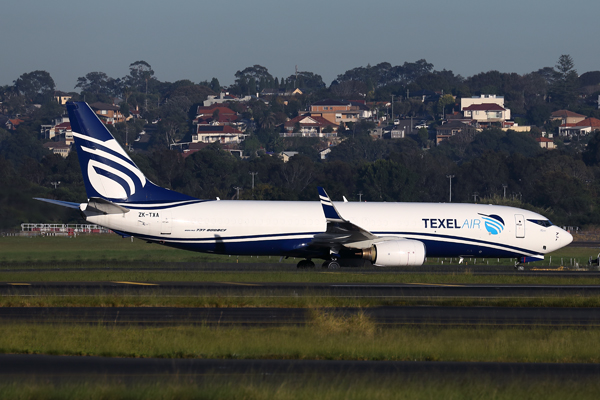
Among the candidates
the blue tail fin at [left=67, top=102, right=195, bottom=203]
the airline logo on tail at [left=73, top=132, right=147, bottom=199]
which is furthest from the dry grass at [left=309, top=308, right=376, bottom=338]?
the airline logo on tail at [left=73, top=132, right=147, bottom=199]

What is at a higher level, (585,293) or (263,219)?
(263,219)

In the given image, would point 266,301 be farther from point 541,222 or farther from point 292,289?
point 541,222

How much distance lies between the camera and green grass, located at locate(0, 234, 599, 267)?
146 feet

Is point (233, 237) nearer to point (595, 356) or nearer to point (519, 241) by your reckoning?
Answer: point (519, 241)

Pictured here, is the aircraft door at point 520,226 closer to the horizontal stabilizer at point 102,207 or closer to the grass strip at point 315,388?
the horizontal stabilizer at point 102,207

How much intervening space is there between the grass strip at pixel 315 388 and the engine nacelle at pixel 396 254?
2205 centimetres

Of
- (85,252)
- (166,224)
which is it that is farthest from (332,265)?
(85,252)

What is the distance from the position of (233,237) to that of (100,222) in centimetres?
585

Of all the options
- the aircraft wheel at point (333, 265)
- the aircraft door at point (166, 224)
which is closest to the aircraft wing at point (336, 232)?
the aircraft wheel at point (333, 265)

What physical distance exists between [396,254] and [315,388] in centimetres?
2346

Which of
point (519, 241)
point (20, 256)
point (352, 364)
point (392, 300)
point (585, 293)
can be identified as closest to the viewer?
point (352, 364)

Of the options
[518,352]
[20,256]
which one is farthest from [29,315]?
[20,256]

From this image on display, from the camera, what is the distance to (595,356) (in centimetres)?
1559

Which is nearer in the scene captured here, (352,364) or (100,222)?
(352,364)
